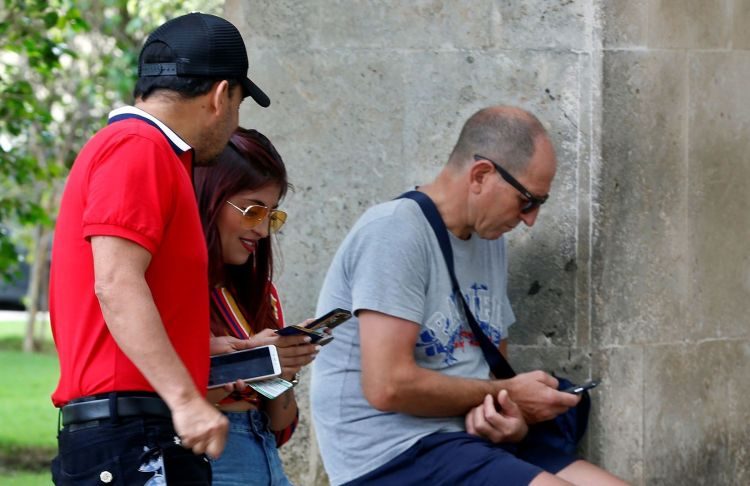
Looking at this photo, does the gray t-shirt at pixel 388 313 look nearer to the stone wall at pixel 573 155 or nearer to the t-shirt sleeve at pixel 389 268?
the t-shirt sleeve at pixel 389 268

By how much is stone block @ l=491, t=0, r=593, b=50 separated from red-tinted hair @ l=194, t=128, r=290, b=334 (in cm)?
153

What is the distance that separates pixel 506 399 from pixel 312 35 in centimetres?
165

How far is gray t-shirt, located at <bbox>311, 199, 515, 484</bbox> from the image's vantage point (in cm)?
382

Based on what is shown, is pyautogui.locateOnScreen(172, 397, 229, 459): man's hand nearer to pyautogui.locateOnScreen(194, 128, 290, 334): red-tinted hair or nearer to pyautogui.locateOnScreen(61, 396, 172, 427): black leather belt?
pyautogui.locateOnScreen(61, 396, 172, 427): black leather belt

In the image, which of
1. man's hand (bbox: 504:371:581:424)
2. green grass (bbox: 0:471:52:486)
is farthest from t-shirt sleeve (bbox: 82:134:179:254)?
green grass (bbox: 0:471:52:486)

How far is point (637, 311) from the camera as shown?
477 cm

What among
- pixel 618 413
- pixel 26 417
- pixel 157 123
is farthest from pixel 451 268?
pixel 26 417

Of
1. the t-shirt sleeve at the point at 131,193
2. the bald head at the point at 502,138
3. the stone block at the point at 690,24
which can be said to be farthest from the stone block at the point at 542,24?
the t-shirt sleeve at the point at 131,193

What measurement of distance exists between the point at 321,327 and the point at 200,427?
86 cm

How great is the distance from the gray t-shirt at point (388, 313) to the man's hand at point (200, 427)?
118 cm

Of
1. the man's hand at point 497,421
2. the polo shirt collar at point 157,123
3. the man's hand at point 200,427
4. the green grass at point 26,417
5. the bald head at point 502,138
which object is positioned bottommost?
the green grass at point 26,417

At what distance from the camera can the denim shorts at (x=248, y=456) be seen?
331cm

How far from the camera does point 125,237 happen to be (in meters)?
2.68

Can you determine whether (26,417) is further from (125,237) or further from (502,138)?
(125,237)
